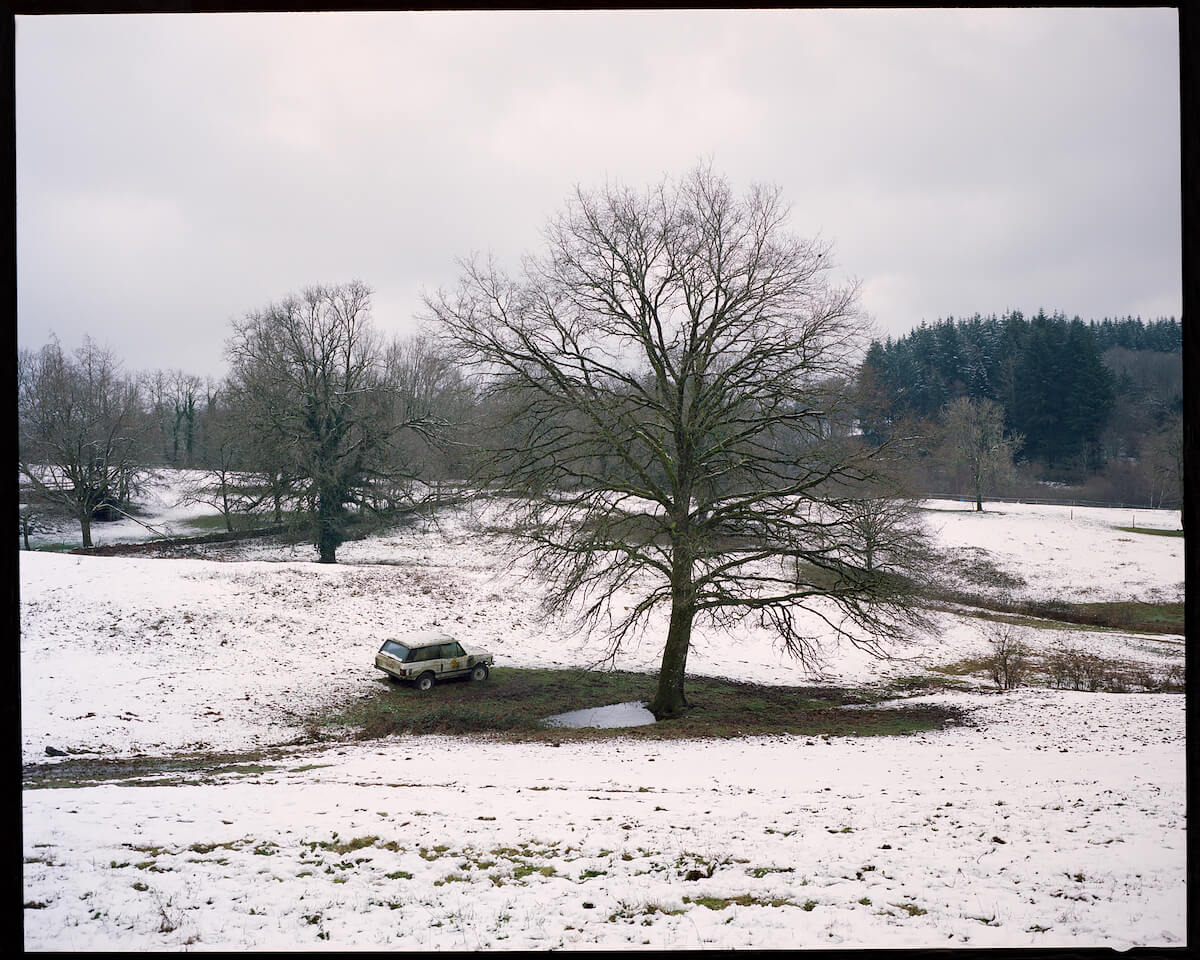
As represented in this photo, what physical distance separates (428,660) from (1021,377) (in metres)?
24.0

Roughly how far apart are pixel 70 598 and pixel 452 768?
42.5 feet

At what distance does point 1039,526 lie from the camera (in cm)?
3133

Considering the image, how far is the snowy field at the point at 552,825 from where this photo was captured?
15.4 feet

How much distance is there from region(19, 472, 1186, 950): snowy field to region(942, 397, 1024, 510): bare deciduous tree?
16.3 metres

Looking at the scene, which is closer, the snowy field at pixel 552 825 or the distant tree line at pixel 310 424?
the snowy field at pixel 552 825

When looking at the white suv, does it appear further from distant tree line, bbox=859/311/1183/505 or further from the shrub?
the shrub

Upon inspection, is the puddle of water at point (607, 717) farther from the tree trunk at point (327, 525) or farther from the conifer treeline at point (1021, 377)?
the tree trunk at point (327, 525)

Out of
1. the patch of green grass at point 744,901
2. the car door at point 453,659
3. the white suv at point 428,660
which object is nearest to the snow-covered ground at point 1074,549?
the white suv at point 428,660

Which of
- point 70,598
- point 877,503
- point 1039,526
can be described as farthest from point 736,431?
point 1039,526

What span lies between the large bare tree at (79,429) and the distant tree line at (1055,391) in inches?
494

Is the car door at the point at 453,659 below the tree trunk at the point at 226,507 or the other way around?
below

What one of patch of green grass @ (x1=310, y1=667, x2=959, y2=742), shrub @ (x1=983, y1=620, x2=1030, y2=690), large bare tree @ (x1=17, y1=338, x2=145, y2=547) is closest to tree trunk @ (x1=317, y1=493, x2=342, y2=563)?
large bare tree @ (x1=17, y1=338, x2=145, y2=547)

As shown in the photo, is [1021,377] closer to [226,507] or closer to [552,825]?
[552,825]

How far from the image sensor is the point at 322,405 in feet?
92.1
